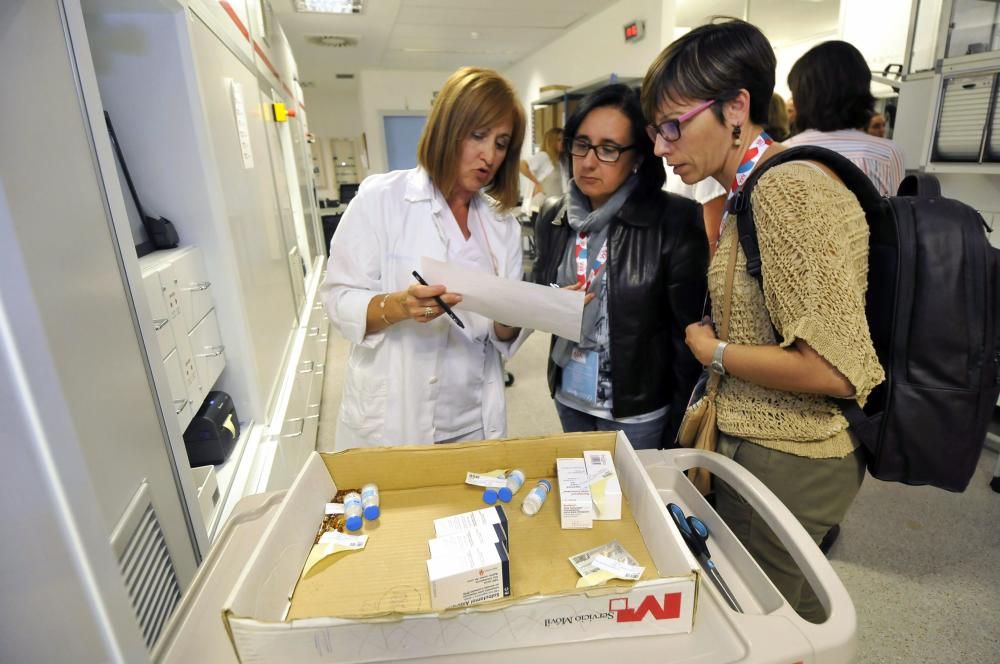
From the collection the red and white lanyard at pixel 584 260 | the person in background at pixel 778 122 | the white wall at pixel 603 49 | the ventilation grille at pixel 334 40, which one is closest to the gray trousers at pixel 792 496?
the red and white lanyard at pixel 584 260

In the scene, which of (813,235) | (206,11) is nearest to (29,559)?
(813,235)

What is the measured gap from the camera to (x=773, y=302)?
81 centimetres

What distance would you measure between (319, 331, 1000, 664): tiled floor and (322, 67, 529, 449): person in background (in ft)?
4.63

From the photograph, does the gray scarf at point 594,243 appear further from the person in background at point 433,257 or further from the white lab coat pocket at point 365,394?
the white lab coat pocket at point 365,394

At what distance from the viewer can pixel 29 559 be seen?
45 centimetres

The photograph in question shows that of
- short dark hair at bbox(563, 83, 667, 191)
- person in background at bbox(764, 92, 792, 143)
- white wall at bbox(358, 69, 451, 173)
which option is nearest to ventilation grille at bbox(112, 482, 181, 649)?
short dark hair at bbox(563, 83, 667, 191)

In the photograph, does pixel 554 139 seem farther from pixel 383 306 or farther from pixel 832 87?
pixel 383 306

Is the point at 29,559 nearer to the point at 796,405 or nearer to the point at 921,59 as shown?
the point at 796,405

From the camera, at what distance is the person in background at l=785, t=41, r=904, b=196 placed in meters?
1.68

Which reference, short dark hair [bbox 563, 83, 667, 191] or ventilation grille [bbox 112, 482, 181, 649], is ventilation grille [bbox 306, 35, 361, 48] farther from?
ventilation grille [bbox 112, 482, 181, 649]

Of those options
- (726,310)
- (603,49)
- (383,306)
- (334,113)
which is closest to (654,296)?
(726,310)

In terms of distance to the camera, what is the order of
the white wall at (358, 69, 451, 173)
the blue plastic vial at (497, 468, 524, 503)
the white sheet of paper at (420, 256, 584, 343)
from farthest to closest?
the white wall at (358, 69, 451, 173) < the white sheet of paper at (420, 256, 584, 343) < the blue plastic vial at (497, 468, 524, 503)

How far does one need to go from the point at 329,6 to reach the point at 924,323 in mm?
5642

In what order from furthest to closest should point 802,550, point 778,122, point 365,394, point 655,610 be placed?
point 778,122
point 365,394
point 802,550
point 655,610
